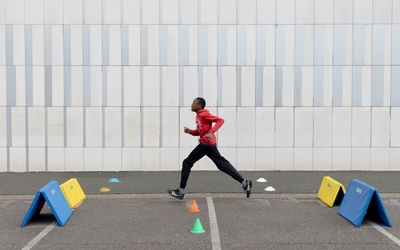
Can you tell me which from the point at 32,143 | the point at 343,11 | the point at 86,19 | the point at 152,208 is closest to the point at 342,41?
the point at 343,11

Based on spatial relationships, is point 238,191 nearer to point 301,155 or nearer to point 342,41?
point 301,155

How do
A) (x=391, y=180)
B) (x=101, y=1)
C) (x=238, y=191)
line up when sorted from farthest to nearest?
(x=101, y=1)
(x=391, y=180)
(x=238, y=191)

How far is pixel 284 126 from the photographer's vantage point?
13812 mm

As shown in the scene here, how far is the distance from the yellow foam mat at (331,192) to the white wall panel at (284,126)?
4.29 m

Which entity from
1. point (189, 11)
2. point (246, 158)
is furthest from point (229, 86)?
point (189, 11)

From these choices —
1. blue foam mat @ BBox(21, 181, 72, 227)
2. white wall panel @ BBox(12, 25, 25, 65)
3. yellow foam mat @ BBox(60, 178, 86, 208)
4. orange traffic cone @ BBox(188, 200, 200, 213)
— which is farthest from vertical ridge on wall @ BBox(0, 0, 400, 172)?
blue foam mat @ BBox(21, 181, 72, 227)

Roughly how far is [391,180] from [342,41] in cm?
398

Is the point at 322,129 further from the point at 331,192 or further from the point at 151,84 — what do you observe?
the point at 331,192

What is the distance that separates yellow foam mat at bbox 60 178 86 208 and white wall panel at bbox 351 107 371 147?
25.2ft

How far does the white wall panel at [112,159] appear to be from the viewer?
13773 millimetres

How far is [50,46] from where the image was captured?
1370 cm

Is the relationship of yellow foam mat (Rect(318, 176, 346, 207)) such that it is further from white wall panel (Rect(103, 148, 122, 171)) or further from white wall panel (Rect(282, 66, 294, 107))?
white wall panel (Rect(103, 148, 122, 171))

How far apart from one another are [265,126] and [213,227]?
6907 mm

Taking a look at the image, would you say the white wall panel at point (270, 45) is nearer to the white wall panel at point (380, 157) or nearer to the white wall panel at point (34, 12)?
the white wall panel at point (380, 157)
